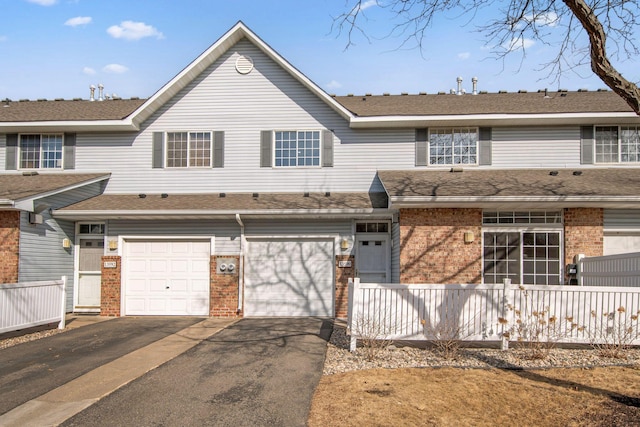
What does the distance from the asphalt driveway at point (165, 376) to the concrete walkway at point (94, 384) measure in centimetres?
1

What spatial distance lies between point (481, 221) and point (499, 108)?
422cm

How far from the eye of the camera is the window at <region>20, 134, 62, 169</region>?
1495cm

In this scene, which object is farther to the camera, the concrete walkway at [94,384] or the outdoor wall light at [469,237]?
the outdoor wall light at [469,237]

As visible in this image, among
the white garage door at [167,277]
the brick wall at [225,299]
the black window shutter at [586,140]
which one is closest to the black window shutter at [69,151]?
the white garage door at [167,277]

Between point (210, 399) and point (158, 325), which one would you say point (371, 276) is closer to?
point (158, 325)

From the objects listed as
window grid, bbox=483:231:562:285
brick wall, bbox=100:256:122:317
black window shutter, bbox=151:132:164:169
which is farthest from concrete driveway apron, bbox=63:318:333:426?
black window shutter, bbox=151:132:164:169

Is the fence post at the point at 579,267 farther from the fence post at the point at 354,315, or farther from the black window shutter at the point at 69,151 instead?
the black window shutter at the point at 69,151

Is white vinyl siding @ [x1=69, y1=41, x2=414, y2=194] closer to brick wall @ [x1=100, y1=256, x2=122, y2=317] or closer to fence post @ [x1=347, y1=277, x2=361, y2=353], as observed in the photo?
brick wall @ [x1=100, y1=256, x2=122, y2=317]

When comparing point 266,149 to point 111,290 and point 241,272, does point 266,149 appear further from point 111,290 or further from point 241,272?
point 111,290

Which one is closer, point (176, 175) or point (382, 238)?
point (382, 238)

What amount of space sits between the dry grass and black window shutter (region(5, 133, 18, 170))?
1246 cm

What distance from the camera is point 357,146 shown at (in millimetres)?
14414

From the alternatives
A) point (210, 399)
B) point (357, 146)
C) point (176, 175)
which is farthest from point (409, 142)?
point (210, 399)

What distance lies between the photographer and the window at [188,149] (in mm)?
14672
